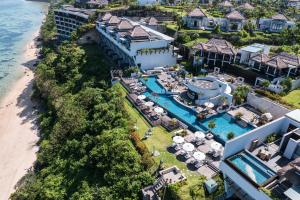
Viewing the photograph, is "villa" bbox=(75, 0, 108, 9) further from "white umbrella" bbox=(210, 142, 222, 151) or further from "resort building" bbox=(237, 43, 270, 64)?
"white umbrella" bbox=(210, 142, 222, 151)

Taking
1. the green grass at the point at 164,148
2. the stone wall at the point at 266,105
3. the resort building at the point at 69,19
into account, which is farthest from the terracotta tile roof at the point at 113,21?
the stone wall at the point at 266,105

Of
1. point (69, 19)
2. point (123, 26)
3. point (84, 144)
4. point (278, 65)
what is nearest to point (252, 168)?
point (84, 144)

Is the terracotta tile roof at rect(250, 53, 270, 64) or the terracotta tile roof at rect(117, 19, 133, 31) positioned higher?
the terracotta tile roof at rect(117, 19, 133, 31)

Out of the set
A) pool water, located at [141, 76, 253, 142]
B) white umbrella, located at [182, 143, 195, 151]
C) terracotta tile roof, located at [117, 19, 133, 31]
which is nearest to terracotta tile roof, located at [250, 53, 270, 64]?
pool water, located at [141, 76, 253, 142]

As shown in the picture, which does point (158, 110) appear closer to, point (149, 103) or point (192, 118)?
point (149, 103)

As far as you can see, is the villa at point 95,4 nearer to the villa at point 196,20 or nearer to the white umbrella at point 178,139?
the villa at point 196,20

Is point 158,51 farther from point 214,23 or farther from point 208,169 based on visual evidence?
point 208,169
